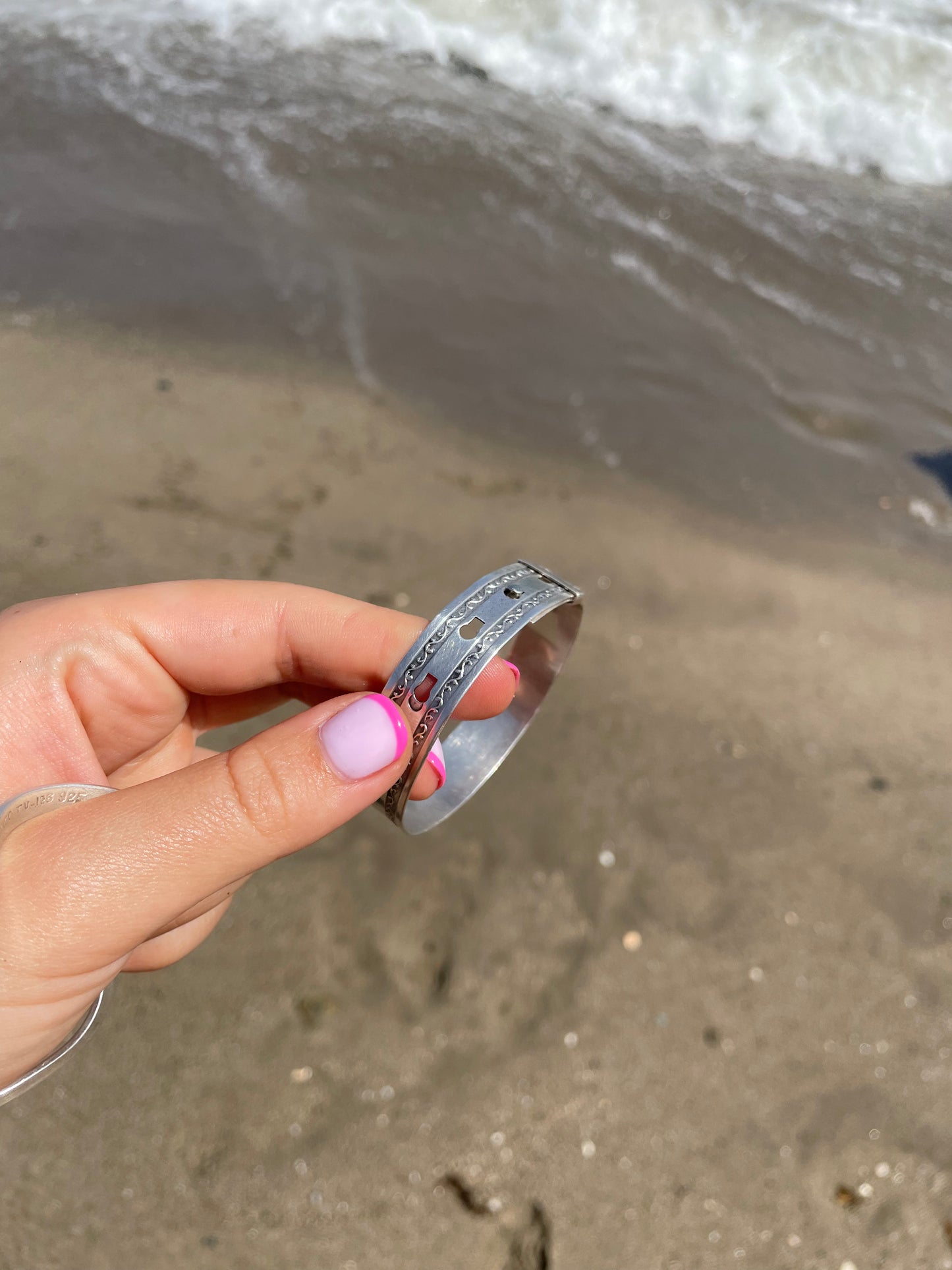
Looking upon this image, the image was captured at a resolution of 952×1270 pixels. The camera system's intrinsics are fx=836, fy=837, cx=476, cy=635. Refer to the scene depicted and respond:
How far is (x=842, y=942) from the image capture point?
2.76m

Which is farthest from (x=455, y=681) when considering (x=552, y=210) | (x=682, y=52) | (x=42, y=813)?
(x=682, y=52)

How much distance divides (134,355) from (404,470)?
146 cm

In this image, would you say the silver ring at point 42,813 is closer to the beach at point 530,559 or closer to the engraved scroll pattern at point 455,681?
the engraved scroll pattern at point 455,681

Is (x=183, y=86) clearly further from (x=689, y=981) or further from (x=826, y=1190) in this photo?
(x=826, y=1190)

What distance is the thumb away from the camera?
4.21ft

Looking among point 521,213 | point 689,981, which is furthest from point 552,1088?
point 521,213

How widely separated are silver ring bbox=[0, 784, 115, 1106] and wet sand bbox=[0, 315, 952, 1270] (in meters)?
0.92

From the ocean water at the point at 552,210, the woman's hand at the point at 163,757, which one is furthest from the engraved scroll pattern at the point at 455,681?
the ocean water at the point at 552,210

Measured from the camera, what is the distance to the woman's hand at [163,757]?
1.31m

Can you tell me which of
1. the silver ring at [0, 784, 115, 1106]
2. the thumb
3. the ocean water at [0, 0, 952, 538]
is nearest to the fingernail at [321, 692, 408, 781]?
the thumb

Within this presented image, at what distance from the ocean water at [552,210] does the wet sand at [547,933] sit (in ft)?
1.87

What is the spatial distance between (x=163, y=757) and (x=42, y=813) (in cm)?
89

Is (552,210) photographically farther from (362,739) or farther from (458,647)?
(362,739)

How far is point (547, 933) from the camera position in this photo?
265 cm
